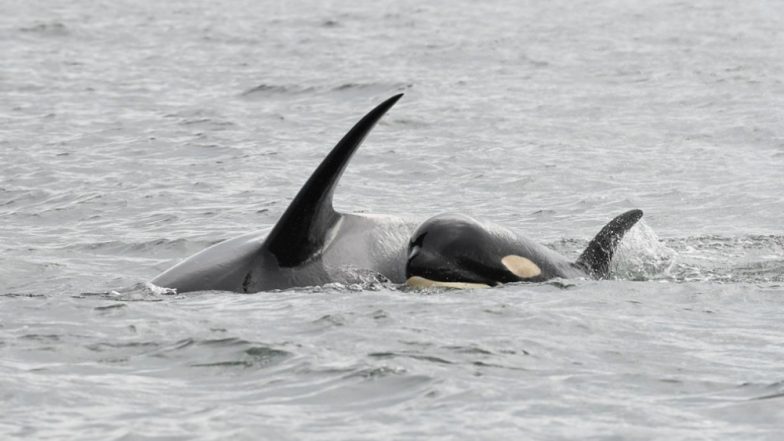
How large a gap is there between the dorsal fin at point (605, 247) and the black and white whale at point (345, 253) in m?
0.45

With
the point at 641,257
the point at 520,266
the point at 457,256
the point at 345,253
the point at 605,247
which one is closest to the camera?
the point at 457,256

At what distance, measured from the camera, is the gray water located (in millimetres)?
8391

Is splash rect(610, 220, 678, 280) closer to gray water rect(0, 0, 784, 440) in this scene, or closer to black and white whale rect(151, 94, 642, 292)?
gray water rect(0, 0, 784, 440)

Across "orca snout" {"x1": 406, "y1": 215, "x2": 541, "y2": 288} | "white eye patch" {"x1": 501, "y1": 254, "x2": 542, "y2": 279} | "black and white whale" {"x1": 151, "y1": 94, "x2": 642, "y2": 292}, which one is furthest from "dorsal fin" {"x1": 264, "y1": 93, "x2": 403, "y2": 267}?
"white eye patch" {"x1": 501, "y1": 254, "x2": 542, "y2": 279}

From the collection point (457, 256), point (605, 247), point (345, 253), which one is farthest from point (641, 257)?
point (345, 253)

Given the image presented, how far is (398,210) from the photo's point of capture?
1698cm

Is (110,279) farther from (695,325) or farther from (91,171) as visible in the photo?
(91,171)

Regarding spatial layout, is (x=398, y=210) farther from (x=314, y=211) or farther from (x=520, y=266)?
(x=314, y=211)

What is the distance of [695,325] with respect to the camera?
10.4 metres

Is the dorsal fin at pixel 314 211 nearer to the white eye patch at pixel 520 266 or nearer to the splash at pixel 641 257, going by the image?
the white eye patch at pixel 520 266

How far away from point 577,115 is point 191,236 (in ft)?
34.3

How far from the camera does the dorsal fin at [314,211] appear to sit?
10445 mm

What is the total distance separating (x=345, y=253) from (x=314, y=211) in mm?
571

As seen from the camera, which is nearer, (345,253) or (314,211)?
(314,211)
